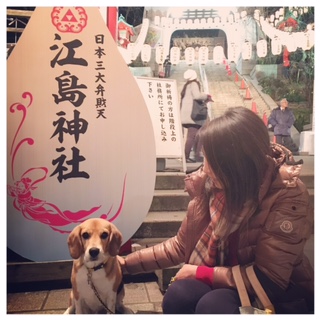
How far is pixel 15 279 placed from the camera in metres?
2.25

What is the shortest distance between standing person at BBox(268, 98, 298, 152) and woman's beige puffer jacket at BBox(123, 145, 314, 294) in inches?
3.8

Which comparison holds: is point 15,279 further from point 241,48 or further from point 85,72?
point 241,48

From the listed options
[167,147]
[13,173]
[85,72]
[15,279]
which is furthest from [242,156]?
[15,279]

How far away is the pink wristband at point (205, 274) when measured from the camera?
214cm

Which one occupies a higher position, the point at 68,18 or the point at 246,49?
the point at 68,18

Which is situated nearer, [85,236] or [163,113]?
[85,236]

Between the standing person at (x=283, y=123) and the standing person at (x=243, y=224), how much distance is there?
3.1 inches

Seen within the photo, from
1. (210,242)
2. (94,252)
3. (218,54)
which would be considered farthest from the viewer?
(218,54)

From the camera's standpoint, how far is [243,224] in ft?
6.97

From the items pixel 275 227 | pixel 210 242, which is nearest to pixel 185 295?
pixel 210 242

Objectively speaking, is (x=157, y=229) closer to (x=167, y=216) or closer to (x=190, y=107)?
(x=167, y=216)

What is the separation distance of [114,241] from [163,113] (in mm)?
884

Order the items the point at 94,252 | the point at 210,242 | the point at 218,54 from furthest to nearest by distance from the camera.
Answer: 1. the point at 218,54
2. the point at 210,242
3. the point at 94,252
